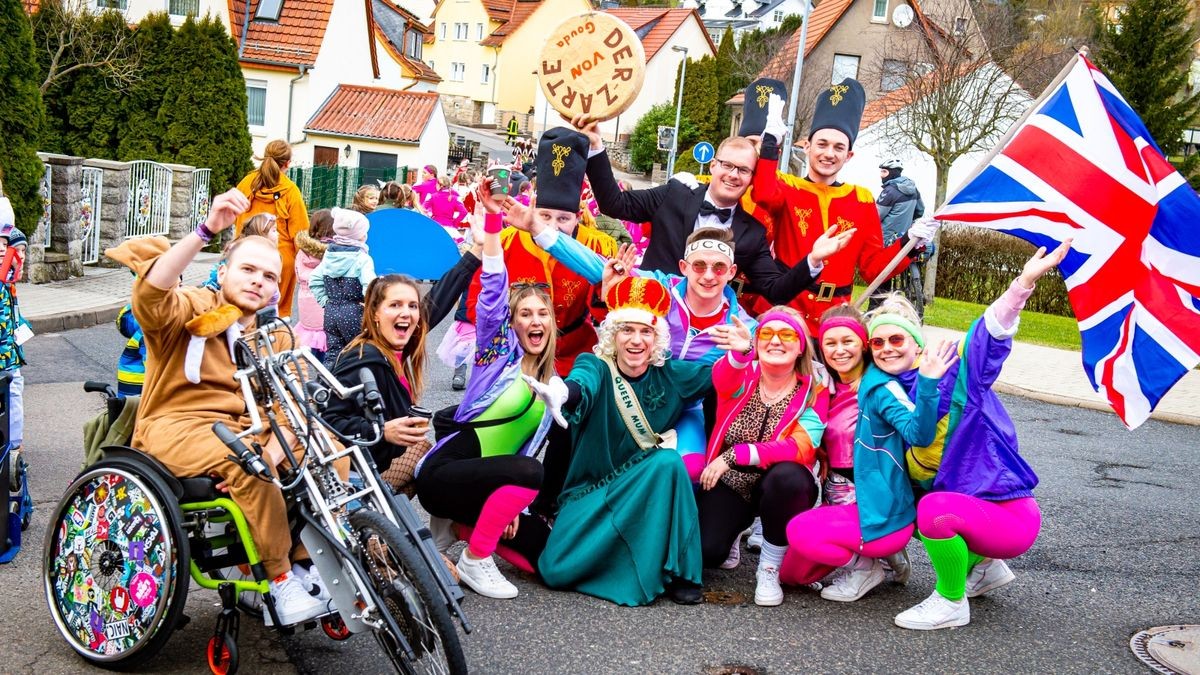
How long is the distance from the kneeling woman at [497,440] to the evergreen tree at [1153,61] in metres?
27.3

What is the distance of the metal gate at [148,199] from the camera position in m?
A: 17.5

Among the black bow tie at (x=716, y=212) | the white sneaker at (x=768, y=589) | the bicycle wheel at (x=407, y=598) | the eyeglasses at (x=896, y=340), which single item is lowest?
the white sneaker at (x=768, y=589)

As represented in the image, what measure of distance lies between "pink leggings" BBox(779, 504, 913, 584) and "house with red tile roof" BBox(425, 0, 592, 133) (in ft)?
234

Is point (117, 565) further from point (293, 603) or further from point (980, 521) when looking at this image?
point (980, 521)

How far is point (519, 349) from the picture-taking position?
5.57 m

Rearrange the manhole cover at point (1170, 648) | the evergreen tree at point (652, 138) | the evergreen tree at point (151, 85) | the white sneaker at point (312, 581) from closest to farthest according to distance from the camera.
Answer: the white sneaker at point (312, 581)
the manhole cover at point (1170, 648)
the evergreen tree at point (151, 85)
the evergreen tree at point (652, 138)

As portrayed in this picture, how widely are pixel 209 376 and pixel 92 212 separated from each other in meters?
12.5

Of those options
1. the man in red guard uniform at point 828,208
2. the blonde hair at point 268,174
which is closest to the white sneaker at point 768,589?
the man in red guard uniform at point 828,208

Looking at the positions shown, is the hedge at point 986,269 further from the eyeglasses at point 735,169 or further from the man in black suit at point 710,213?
the eyeglasses at point 735,169

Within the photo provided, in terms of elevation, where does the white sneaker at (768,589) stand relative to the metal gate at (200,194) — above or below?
below

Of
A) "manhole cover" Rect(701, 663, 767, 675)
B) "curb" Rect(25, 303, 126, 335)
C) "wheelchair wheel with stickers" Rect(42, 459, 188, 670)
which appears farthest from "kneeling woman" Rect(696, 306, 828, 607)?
"curb" Rect(25, 303, 126, 335)

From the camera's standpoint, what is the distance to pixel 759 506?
5465 millimetres

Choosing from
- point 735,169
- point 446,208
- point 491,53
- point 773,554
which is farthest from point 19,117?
point 491,53

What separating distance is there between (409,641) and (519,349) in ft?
6.78
